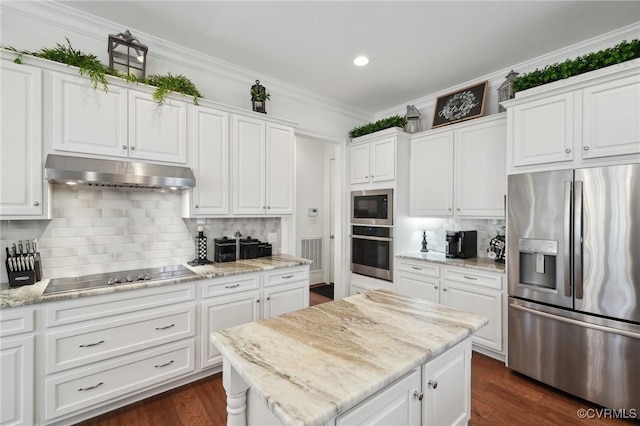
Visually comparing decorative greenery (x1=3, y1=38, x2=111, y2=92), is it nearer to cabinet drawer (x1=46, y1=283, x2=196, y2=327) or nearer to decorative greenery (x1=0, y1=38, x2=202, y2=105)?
decorative greenery (x1=0, y1=38, x2=202, y2=105)

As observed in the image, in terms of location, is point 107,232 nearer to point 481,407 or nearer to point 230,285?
point 230,285

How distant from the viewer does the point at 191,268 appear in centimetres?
263

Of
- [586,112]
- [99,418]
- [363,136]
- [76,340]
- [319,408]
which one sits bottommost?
[99,418]

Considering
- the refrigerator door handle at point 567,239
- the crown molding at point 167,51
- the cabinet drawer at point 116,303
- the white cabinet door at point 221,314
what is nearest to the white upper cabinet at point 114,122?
the crown molding at point 167,51

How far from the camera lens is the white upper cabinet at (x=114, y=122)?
2.03 meters

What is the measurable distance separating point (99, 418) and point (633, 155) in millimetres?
4165

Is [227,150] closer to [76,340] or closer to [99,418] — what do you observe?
[76,340]

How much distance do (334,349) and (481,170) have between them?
2.79 m

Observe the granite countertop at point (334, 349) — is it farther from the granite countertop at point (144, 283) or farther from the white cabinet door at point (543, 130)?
the white cabinet door at point (543, 130)

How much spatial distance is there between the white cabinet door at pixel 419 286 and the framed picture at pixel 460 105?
1.88 meters

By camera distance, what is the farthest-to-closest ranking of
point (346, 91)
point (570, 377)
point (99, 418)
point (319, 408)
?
point (346, 91) < point (570, 377) < point (99, 418) < point (319, 408)

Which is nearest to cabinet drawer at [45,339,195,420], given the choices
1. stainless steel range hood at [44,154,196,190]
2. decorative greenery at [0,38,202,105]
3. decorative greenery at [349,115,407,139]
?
stainless steel range hood at [44,154,196,190]

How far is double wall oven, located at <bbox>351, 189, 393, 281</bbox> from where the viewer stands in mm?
3721

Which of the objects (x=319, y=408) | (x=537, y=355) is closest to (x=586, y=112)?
(x=537, y=355)
